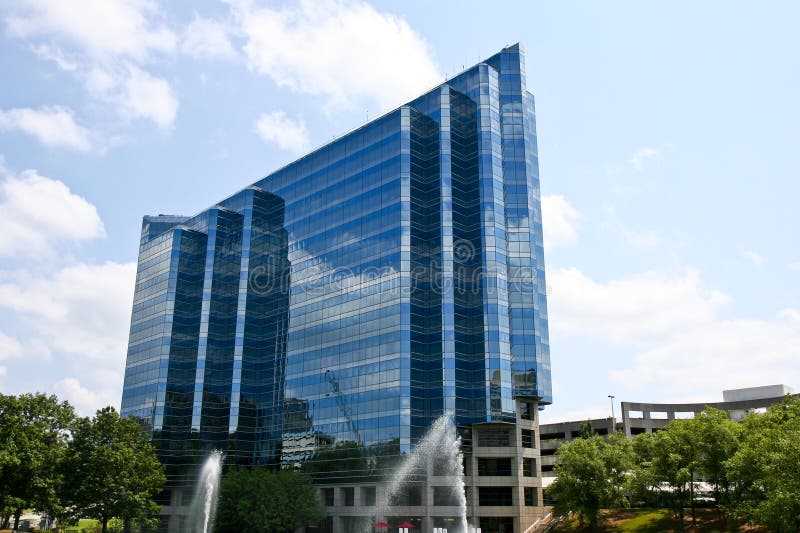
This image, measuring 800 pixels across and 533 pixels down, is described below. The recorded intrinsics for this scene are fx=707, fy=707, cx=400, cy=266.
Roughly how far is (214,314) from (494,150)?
5403 centimetres

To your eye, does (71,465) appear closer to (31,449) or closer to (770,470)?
(31,449)

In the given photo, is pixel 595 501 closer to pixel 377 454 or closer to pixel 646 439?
pixel 646 439

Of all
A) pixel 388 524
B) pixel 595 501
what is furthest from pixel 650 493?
pixel 388 524

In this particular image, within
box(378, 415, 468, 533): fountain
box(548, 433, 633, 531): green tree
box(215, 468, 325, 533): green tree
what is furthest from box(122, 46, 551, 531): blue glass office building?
box(548, 433, 633, 531): green tree

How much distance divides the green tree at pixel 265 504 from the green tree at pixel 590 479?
2999 cm

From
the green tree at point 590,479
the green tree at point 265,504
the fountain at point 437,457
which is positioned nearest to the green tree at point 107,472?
the green tree at point 265,504

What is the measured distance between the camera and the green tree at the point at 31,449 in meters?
63.8

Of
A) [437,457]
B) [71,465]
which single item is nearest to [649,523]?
[437,457]

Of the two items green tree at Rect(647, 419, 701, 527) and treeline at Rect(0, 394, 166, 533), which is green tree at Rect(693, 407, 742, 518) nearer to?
green tree at Rect(647, 419, 701, 527)

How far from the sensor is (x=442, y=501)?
83.4m

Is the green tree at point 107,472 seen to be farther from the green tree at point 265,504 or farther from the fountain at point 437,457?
the fountain at point 437,457

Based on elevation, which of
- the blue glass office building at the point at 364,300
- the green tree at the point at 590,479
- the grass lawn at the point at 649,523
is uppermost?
the blue glass office building at the point at 364,300

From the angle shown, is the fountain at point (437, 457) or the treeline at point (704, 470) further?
the fountain at point (437, 457)

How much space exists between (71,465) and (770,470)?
65.0m
